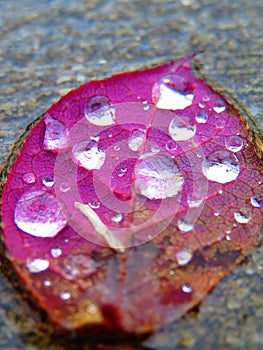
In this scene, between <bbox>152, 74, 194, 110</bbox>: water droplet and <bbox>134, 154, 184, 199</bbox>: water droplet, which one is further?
<bbox>152, 74, 194, 110</bbox>: water droplet

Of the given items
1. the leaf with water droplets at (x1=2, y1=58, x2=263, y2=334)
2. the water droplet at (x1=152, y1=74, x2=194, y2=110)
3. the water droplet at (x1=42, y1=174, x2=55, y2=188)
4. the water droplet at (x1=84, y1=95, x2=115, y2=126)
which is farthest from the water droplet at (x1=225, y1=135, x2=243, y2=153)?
the water droplet at (x1=42, y1=174, x2=55, y2=188)

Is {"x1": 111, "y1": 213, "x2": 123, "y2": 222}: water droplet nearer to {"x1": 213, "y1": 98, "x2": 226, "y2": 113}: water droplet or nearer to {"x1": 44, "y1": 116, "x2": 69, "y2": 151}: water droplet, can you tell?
{"x1": 44, "y1": 116, "x2": 69, "y2": 151}: water droplet

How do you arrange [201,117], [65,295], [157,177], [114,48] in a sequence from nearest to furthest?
[65,295] < [157,177] < [201,117] < [114,48]

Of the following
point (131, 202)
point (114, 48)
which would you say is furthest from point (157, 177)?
point (114, 48)

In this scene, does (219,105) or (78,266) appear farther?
(219,105)

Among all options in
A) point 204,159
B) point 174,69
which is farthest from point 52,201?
point 174,69

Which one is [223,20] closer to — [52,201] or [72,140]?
[72,140]

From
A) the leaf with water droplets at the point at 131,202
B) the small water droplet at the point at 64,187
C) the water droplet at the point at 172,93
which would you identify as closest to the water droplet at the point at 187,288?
the leaf with water droplets at the point at 131,202

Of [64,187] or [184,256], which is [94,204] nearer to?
[64,187]
